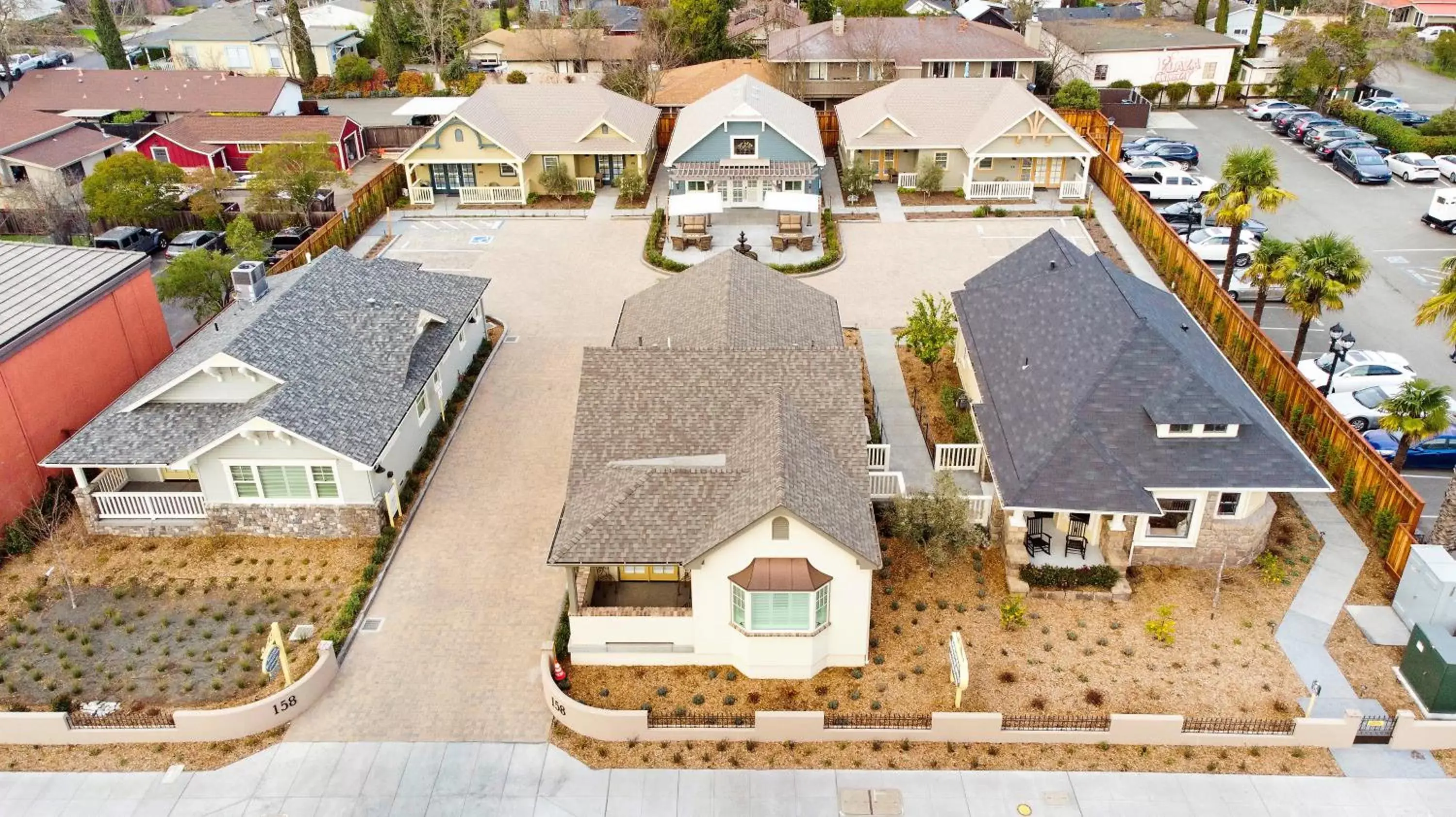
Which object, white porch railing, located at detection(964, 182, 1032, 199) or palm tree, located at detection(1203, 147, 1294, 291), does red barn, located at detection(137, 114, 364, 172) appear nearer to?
white porch railing, located at detection(964, 182, 1032, 199)

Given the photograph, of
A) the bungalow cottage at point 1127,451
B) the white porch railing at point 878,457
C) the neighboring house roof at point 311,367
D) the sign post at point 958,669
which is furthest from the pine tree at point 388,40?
the sign post at point 958,669

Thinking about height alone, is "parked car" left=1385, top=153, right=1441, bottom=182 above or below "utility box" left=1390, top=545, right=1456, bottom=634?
above

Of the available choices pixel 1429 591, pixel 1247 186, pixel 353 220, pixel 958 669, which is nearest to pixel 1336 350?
pixel 1247 186

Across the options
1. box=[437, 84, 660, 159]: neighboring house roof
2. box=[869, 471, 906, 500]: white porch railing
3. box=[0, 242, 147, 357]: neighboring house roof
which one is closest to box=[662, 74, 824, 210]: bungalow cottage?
box=[437, 84, 660, 159]: neighboring house roof

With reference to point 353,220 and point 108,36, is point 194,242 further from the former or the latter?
point 108,36

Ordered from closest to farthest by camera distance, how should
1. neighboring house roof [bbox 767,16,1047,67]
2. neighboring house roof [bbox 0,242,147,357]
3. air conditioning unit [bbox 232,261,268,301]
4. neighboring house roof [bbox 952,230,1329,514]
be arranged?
neighboring house roof [bbox 952,230,1329,514]
neighboring house roof [bbox 0,242,147,357]
air conditioning unit [bbox 232,261,268,301]
neighboring house roof [bbox 767,16,1047,67]
